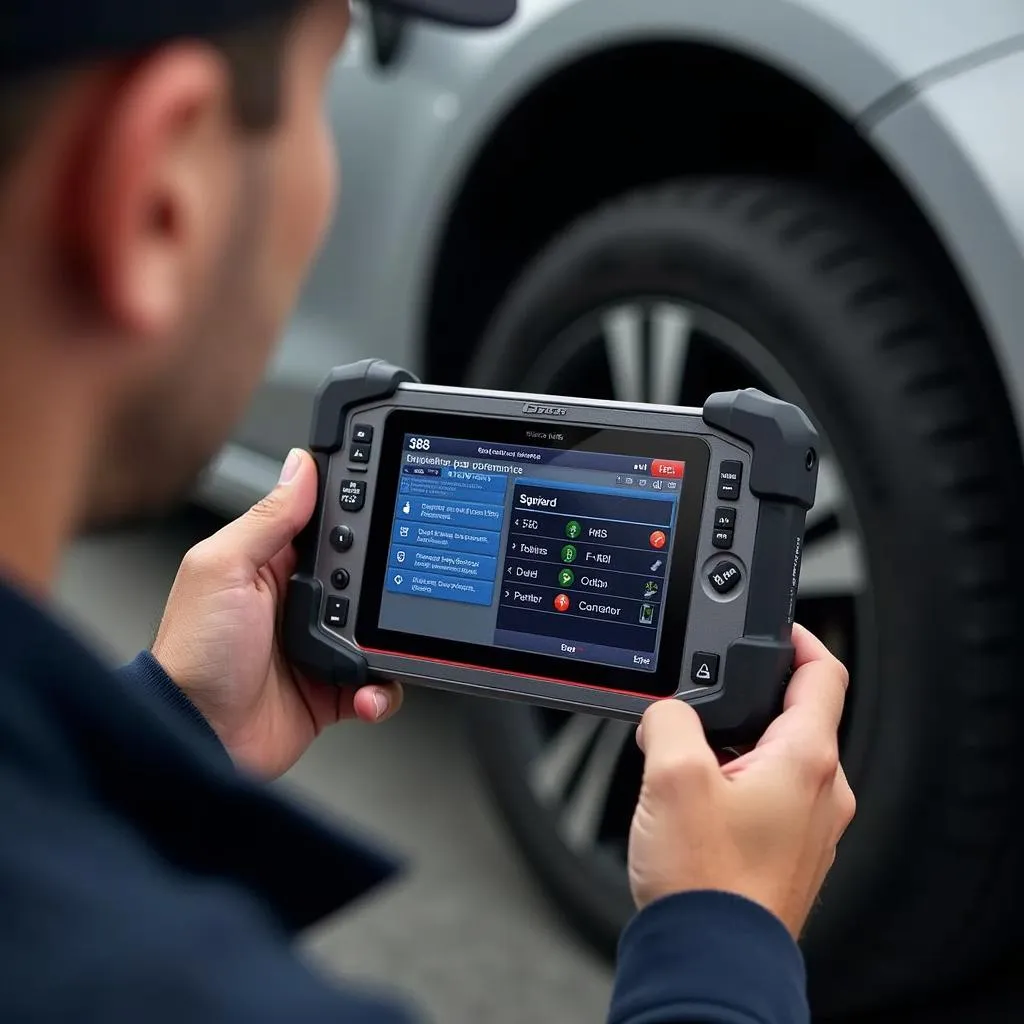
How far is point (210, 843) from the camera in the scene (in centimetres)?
39

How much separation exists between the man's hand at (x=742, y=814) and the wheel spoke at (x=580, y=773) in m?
0.37

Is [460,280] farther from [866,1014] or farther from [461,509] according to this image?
[866,1014]

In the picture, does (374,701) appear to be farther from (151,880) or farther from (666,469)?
(151,880)

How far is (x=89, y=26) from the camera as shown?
0.32 metres

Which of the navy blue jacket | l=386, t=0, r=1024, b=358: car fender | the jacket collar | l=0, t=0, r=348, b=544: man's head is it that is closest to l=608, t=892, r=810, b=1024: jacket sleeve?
the navy blue jacket

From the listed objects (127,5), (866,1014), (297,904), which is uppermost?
(127,5)

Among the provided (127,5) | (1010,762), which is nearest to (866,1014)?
(1010,762)

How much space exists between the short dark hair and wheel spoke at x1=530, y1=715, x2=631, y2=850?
671mm

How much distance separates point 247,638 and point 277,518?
7 centimetres

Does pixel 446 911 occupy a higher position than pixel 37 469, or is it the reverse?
pixel 37 469

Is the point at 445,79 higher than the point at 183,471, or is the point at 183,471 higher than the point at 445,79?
the point at 445,79

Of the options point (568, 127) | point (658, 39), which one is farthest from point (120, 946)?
point (568, 127)

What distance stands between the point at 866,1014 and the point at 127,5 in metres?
0.91

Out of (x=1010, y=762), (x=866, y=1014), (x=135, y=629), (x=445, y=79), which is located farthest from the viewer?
(x=135, y=629)
